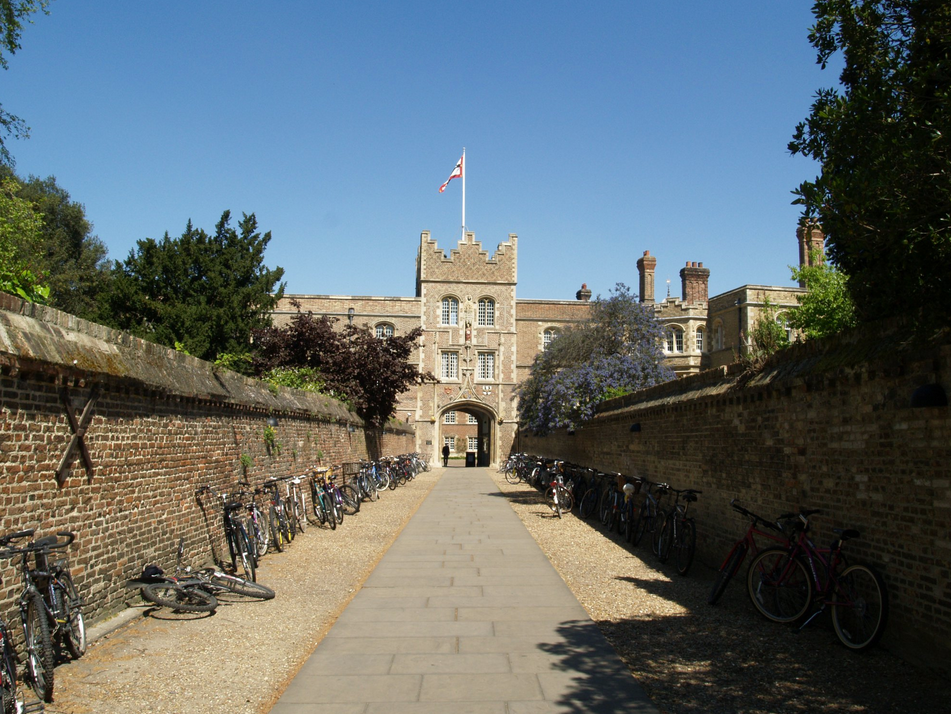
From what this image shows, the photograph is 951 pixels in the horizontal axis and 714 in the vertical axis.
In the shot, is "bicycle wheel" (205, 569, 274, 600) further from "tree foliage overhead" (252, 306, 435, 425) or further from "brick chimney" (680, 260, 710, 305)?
"brick chimney" (680, 260, 710, 305)

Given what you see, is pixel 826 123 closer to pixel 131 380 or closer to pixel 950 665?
pixel 950 665

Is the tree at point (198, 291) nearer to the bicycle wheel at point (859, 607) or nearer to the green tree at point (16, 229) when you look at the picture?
the green tree at point (16, 229)

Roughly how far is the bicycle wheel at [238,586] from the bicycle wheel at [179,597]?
1.14 feet

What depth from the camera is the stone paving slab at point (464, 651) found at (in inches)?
183

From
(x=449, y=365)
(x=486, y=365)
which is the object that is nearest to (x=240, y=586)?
(x=449, y=365)

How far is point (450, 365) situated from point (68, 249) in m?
21.2

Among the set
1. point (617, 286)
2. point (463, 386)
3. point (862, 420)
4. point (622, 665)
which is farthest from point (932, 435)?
point (463, 386)

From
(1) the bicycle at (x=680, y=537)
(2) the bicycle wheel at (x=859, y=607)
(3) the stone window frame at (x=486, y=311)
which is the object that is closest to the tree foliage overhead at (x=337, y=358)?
(1) the bicycle at (x=680, y=537)

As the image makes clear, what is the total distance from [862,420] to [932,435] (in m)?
0.94

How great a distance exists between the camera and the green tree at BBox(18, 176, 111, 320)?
3584 cm

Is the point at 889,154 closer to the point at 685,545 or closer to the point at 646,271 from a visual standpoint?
the point at 685,545

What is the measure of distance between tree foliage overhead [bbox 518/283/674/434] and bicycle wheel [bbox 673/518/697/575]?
1003 cm

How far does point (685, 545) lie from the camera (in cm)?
939

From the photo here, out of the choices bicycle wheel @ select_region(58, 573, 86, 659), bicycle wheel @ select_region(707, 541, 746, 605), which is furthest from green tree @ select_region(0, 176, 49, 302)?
bicycle wheel @ select_region(707, 541, 746, 605)
